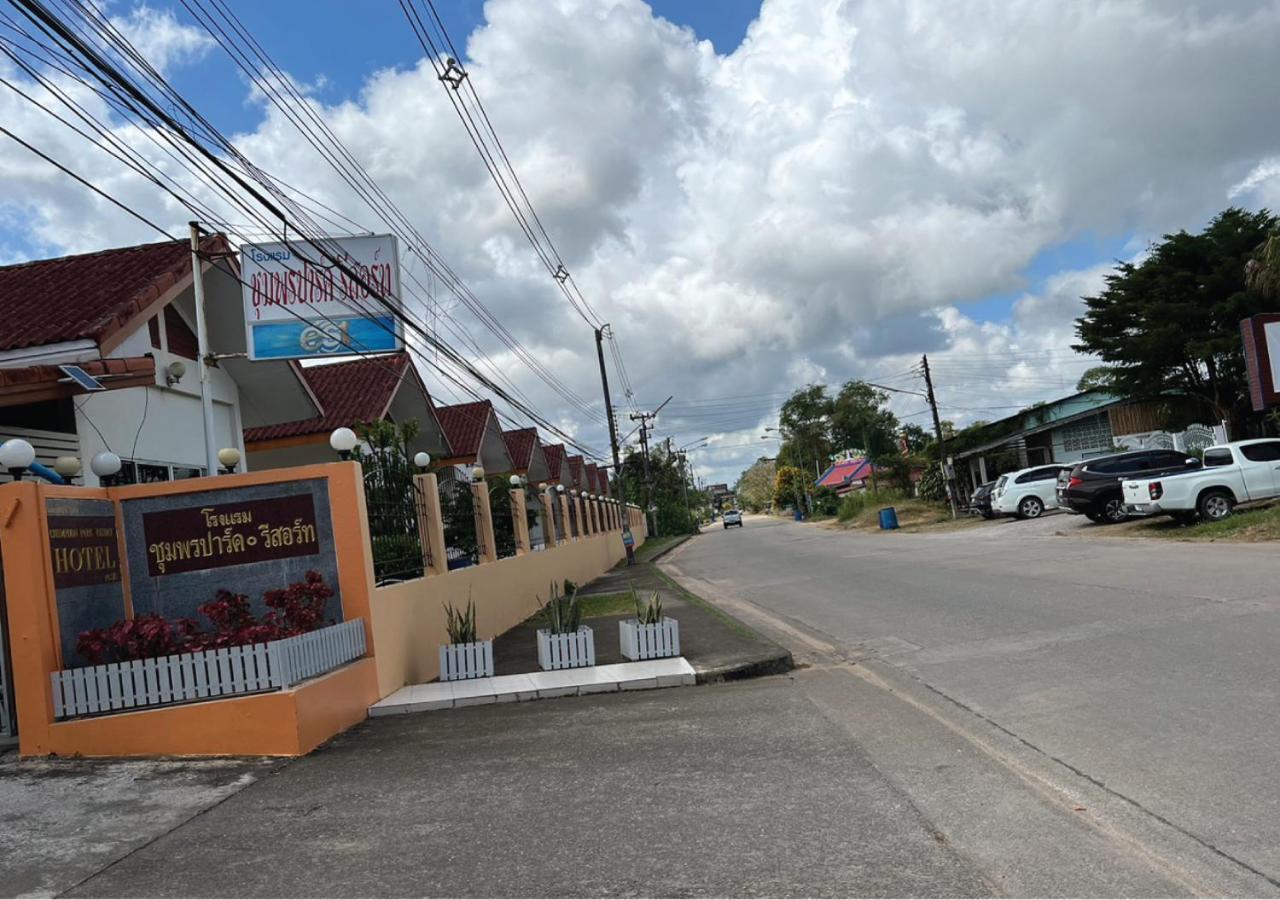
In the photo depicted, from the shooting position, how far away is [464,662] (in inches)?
434

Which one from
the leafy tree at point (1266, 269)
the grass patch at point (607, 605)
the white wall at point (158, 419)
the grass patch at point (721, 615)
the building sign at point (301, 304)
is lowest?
the grass patch at point (721, 615)

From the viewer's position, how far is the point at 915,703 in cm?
846

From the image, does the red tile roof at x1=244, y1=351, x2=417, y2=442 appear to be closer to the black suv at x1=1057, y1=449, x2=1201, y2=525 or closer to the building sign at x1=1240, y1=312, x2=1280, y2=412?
the black suv at x1=1057, y1=449, x2=1201, y2=525

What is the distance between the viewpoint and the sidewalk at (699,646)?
10.5m

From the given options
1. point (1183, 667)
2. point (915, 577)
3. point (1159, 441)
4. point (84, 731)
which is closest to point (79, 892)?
point (84, 731)

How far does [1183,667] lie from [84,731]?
27.8ft

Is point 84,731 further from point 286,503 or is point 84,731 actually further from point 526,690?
point 526,690

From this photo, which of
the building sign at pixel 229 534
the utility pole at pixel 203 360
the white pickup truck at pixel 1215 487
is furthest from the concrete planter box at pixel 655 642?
the white pickup truck at pixel 1215 487

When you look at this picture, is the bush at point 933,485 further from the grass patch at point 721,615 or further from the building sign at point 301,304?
the building sign at point 301,304

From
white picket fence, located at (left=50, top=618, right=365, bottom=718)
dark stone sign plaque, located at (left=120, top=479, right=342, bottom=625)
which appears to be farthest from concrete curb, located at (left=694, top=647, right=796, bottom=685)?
white picket fence, located at (left=50, top=618, right=365, bottom=718)

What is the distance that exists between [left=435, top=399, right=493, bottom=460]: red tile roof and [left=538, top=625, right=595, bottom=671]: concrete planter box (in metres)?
19.5

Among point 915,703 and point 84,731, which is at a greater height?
point 84,731

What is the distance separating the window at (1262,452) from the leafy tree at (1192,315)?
543 inches

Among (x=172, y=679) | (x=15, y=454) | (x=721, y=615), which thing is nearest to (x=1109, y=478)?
(x=721, y=615)
